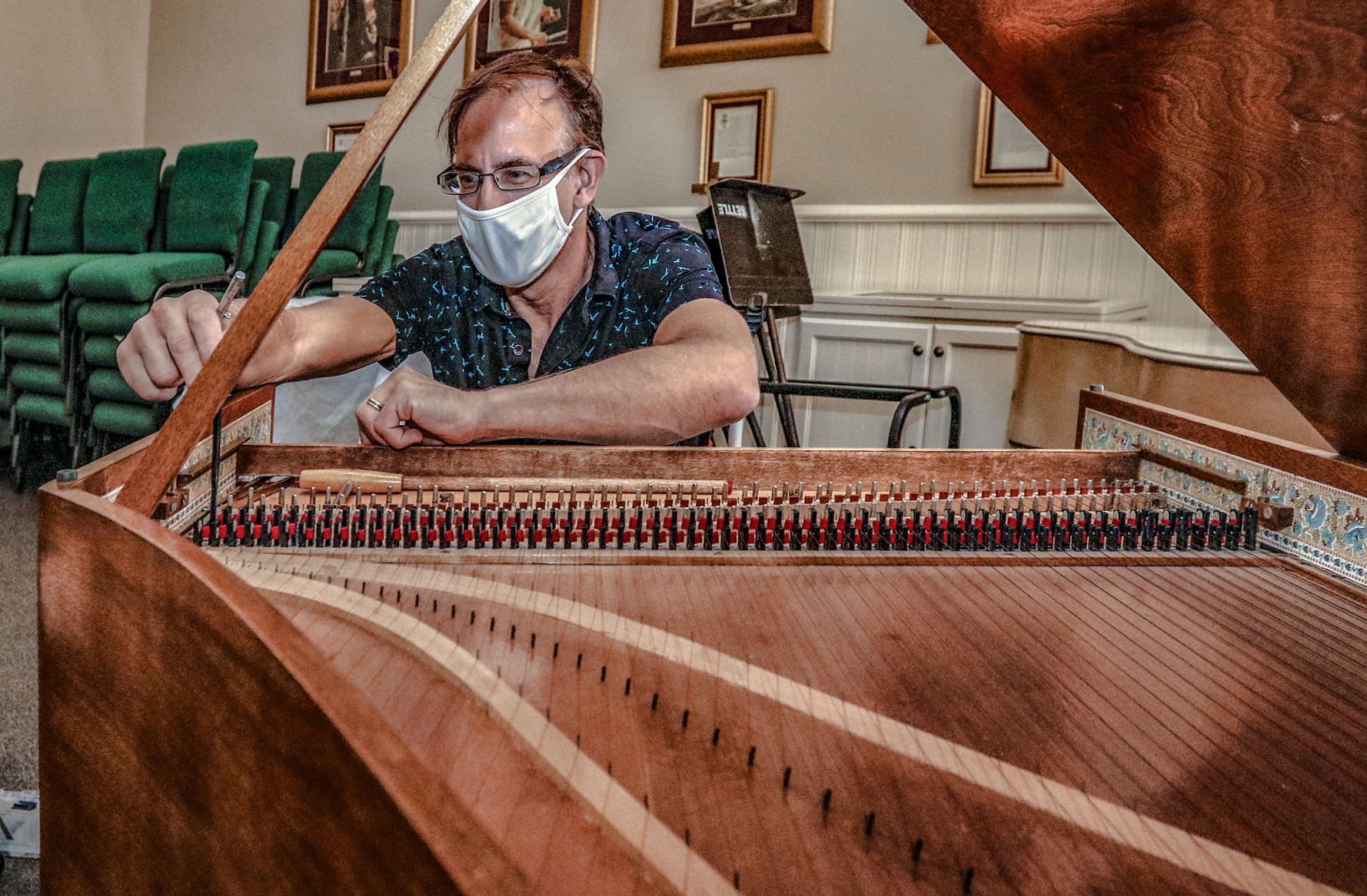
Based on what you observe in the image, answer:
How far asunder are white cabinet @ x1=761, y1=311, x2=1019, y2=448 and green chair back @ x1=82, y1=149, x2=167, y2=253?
340 cm

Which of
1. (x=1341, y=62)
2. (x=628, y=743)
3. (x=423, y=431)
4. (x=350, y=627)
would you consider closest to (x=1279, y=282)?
(x=1341, y=62)

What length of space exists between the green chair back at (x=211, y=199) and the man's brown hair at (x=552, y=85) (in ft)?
10.4

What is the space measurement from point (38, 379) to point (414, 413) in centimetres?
415

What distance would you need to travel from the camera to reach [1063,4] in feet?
2.74

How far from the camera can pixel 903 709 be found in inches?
33.3

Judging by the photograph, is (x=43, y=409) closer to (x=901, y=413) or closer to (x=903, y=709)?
(x=901, y=413)

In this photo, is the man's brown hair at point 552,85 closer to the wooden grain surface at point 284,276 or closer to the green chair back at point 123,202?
the wooden grain surface at point 284,276

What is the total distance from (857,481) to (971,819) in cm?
87

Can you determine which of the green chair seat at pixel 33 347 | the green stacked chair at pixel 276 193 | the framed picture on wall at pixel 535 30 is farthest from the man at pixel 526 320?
the framed picture on wall at pixel 535 30

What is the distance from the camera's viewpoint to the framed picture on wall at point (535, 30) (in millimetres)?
5688

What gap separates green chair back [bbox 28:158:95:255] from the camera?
578 centimetres

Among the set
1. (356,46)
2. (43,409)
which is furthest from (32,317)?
(356,46)

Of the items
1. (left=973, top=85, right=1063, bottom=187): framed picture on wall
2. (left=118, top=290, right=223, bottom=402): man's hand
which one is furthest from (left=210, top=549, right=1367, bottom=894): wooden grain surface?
(left=973, top=85, right=1063, bottom=187): framed picture on wall

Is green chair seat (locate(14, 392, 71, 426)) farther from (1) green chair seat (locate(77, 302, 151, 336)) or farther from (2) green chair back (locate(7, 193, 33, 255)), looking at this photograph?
(2) green chair back (locate(7, 193, 33, 255))
